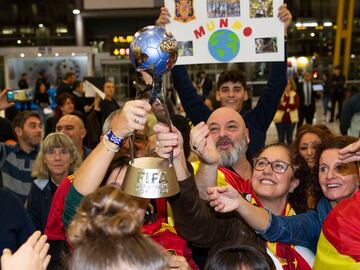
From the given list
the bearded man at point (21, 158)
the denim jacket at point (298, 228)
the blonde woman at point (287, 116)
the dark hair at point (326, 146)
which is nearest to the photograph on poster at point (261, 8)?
the dark hair at point (326, 146)

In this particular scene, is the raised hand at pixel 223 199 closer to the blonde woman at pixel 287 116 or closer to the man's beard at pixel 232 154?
the man's beard at pixel 232 154

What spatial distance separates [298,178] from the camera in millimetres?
3016

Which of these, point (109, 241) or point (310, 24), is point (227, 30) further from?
point (310, 24)

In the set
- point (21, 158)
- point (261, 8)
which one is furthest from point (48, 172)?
point (261, 8)

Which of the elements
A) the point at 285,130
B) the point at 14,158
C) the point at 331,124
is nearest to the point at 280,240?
the point at 14,158

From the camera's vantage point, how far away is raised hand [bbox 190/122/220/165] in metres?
2.27

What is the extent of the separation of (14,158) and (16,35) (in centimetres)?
2132

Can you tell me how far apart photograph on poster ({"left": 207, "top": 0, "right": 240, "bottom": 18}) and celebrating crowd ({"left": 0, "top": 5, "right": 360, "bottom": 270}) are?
0.30 m

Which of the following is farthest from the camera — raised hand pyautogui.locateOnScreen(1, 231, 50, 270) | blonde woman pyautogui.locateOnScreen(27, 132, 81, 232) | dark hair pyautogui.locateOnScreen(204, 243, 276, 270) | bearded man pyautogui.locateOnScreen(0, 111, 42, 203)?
bearded man pyautogui.locateOnScreen(0, 111, 42, 203)

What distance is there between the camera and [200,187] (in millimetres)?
2594

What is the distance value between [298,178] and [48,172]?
1996 mm

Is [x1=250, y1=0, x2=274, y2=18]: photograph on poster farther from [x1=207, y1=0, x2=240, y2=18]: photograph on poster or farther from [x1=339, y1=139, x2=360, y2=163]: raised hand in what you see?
[x1=339, y1=139, x2=360, y2=163]: raised hand

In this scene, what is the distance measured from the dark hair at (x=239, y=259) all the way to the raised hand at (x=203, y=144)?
15.6 inches

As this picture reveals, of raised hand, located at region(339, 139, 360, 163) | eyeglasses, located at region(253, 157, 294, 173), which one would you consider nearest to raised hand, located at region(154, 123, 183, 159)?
raised hand, located at region(339, 139, 360, 163)
